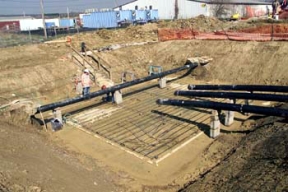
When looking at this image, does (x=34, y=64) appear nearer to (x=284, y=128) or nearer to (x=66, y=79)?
(x=66, y=79)

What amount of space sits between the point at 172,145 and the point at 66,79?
10.7 m

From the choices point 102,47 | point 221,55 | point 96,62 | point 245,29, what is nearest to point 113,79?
point 96,62

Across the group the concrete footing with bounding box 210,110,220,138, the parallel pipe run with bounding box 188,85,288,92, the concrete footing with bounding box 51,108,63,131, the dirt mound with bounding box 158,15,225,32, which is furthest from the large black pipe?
the dirt mound with bounding box 158,15,225,32

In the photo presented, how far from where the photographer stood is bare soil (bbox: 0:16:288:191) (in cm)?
790

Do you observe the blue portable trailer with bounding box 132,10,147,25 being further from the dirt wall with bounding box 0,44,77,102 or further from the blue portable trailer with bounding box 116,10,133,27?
the dirt wall with bounding box 0,44,77,102

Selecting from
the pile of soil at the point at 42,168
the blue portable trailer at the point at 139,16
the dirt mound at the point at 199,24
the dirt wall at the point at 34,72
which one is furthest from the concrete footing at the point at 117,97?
the blue portable trailer at the point at 139,16

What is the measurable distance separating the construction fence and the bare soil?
748 millimetres

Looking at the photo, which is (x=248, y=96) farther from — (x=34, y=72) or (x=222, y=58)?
(x=34, y=72)

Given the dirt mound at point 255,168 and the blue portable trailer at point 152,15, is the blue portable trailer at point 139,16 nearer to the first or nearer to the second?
the blue portable trailer at point 152,15

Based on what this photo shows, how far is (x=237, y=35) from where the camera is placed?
22.1m

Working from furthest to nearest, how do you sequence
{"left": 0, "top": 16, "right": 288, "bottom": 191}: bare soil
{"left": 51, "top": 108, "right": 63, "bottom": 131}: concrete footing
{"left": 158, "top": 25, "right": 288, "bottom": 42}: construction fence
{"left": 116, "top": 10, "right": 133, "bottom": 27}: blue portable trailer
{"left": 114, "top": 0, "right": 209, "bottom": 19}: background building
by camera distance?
{"left": 114, "top": 0, "right": 209, "bottom": 19}: background building < {"left": 116, "top": 10, "right": 133, "bottom": 27}: blue portable trailer < {"left": 158, "top": 25, "right": 288, "bottom": 42}: construction fence < {"left": 51, "top": 108, "right": 63, "bottom": 131}: concrete footing < {"left": 0, "top": 16, "right": 288, "bottom": 191}: bare soil

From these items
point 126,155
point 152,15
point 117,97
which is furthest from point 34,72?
point 152,15

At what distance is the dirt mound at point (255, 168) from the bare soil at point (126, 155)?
0.03m

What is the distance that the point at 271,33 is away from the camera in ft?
69.8
